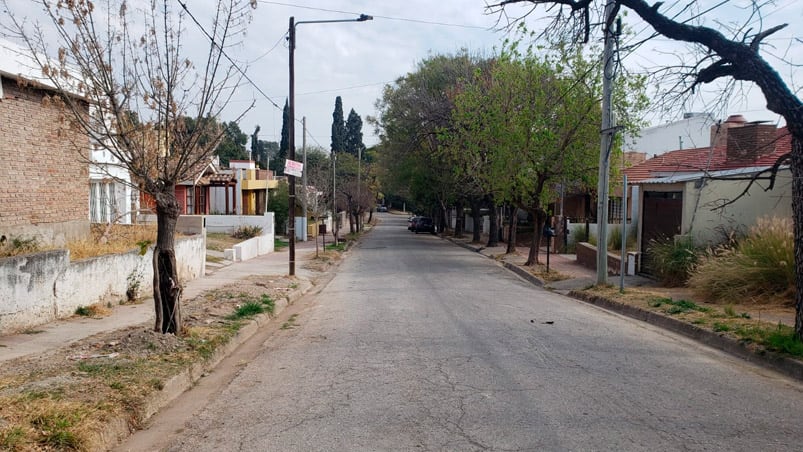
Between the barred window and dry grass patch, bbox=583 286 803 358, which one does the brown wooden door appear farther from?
the barred window

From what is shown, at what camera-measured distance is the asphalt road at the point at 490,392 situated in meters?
5.57

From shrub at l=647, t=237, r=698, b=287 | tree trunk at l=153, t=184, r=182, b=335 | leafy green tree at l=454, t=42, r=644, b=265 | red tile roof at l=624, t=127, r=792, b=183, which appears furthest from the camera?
leafy green tree at l=454, t=42, r=644, b=265

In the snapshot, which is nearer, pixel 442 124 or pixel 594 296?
pixel 594 296

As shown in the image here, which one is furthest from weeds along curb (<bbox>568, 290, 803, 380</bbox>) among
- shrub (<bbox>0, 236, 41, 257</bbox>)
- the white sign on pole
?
shrub (<bbox>0, 236, 41, 257</bbox>)

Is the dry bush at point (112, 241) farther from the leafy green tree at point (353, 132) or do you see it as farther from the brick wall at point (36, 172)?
the leafy green tree at point (353, 132)

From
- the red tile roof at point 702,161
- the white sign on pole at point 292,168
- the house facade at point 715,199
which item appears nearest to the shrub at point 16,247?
the white sign on pole at point 292,168

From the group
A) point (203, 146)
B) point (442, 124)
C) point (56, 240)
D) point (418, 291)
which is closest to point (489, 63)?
point (442, 124)

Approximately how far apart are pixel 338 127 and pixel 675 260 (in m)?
73.4

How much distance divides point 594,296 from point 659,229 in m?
5.28

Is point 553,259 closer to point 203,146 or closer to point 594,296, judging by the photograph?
point 594,296

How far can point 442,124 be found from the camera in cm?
3569

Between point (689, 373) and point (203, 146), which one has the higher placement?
point (203, 146)

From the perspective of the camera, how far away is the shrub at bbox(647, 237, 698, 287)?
1691 cm

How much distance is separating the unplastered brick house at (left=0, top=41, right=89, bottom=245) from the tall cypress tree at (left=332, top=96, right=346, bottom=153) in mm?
72054
